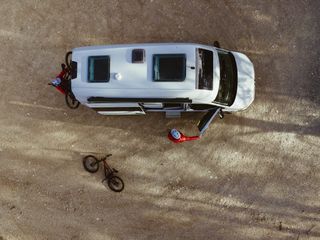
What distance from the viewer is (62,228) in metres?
11.4

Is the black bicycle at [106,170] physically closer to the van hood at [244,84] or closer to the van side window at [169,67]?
the van side window at [169,67]

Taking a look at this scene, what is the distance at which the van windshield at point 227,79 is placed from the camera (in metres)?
10.3

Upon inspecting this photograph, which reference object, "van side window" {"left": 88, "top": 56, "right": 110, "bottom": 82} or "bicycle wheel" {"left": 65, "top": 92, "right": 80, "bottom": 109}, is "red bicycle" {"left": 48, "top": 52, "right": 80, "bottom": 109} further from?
"van side window" {"left": 88, "top": 56, "right": 110, "bottom": 82}

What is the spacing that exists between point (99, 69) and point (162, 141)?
2822 mm

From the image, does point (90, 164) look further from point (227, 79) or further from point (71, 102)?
point (227, 79)

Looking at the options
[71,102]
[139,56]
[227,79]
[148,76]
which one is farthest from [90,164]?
[227,79]

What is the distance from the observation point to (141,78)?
967 centimetres

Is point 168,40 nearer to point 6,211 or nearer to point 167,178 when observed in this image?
point 167,178

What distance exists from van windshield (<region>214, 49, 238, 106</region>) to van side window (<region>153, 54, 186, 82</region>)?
122cm

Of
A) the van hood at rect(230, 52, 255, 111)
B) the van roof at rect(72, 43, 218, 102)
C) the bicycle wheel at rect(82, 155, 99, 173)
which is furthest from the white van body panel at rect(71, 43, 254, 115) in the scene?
the bicycle wheel at rect(82, 155, 99, 173)

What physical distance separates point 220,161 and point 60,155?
4.42 metres

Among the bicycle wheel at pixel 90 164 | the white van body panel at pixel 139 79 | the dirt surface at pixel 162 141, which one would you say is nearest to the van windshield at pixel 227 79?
the white van body panel at pixel 139 79

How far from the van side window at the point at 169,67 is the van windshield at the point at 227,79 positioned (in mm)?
1219

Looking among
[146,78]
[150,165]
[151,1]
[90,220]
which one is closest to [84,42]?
[151,1]
